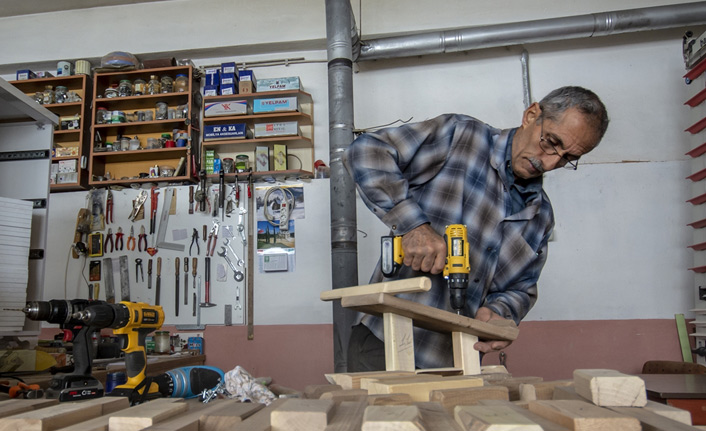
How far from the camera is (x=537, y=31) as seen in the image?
3.86 meters

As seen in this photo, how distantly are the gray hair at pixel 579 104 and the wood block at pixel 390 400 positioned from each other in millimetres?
1198

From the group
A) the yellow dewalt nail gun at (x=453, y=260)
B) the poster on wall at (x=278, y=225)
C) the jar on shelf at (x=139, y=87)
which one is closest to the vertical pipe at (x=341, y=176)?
the poster on wall at (x=278, y=225)

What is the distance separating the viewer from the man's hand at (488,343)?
1.55 metres

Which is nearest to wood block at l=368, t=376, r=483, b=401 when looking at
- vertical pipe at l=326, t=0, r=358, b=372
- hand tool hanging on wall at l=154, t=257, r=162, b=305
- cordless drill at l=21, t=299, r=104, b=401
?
cordless drill at l=21, t=299, r=104, b=401

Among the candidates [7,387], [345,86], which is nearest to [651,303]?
[345,86]

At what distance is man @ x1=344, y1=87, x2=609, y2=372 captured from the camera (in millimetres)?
1730

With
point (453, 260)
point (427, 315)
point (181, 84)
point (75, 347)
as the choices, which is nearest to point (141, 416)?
point (427, 315)

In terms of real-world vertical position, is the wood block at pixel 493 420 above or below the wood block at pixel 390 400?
above

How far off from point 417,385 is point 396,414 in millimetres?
373

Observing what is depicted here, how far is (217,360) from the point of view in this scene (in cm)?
396

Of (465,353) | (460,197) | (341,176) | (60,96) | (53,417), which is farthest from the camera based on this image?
(60,96)

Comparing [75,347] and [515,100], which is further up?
[515,100]

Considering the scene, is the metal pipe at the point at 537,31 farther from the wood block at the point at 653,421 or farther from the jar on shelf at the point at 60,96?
the wood block at the point at 653,421

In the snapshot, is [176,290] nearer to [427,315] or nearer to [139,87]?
[139,87]
